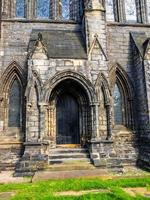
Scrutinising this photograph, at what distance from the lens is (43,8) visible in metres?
11.6

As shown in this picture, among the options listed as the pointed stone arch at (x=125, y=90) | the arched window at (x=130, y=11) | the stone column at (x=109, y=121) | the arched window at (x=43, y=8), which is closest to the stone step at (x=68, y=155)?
the stone column at (x=109, y=121)

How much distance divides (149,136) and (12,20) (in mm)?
7983

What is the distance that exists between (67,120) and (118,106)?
2490 mm

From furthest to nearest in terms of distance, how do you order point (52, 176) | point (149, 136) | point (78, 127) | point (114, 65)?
1. point (114, 65)
2. point (78, 127)
3. point (149, 136)
4. point (52, 176)

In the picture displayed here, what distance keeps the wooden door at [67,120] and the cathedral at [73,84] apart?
0.04 m

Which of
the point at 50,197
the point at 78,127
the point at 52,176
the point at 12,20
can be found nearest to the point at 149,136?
the point at 78,127

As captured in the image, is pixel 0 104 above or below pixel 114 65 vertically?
below

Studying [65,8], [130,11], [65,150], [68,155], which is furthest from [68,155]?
[130,11]

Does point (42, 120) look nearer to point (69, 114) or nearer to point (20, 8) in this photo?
point (69, 114)

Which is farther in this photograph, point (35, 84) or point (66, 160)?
point (35, 84)

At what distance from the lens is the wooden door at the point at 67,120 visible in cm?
991

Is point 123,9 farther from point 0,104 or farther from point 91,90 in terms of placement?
point 0,104

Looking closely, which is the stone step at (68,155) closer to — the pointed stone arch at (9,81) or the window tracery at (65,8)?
the pointed stone arch at (9,81)

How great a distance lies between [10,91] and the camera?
33.4ft
